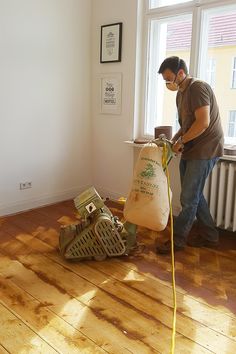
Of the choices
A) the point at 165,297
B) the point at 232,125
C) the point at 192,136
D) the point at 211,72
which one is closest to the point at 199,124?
the point at 192,136

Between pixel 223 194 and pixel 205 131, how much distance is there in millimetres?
688

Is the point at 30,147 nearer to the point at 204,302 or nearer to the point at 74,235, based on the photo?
the point at 74,235

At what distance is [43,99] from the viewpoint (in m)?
3.52

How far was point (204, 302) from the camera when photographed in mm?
2051

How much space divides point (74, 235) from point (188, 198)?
92 cm

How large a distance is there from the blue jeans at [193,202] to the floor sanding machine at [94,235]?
278mm

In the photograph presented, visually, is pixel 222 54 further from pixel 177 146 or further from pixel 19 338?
pixel 19 338

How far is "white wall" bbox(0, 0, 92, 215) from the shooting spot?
3.22 metres

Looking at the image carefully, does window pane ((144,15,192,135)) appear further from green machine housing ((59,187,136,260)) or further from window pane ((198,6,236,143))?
green machine housing ((59,187,136,260))

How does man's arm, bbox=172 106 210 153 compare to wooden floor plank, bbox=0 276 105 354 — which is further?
man's arm, bbox=172 106 210 153

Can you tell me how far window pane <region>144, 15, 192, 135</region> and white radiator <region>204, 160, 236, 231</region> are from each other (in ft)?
2.44

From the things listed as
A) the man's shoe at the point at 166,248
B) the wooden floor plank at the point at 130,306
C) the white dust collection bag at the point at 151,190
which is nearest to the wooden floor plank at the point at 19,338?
the wooden floor plank at the point at 130,306

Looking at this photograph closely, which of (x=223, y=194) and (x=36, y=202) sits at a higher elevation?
(x=223, y=194)

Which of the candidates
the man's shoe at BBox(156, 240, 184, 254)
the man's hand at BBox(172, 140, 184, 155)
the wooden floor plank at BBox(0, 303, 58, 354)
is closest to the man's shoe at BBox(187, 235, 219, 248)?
the man's shoe at BBox(156, 240, 184, 254)
